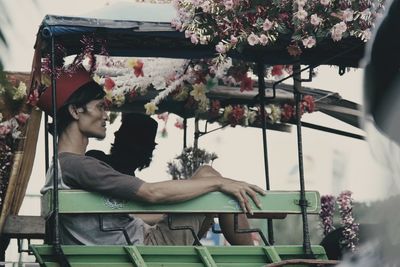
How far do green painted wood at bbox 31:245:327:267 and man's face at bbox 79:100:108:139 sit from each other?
93 cm

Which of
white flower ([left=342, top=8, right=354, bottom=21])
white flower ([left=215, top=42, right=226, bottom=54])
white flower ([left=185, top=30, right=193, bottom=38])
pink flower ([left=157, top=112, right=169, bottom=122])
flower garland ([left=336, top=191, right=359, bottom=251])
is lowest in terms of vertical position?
flower garland ([left=336, top=191, right=359, bottom=251])

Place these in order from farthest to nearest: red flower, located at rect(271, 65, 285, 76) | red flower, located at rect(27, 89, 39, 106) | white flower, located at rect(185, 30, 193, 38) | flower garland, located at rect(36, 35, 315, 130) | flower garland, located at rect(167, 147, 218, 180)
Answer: flower garland, located at rect(167, 147, 218, 180), flower garland, located at rect(36, 35, 315, 130), red flower, located at rect(271, 65, 285, 76), red flower, located at rect(27, 89, 39, 106), white flower, located at rect(185, 30, 193, 38)

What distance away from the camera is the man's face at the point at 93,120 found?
5.44 m

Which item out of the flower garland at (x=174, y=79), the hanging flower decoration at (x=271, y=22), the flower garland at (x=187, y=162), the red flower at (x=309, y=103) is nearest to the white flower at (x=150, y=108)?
the flower garland at (x=174, y=79)

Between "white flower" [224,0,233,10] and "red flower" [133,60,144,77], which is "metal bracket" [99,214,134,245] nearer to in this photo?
"white flower" [224,0,233,10]

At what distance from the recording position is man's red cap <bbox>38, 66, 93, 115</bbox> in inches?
210

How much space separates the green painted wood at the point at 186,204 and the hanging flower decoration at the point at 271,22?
0.76m

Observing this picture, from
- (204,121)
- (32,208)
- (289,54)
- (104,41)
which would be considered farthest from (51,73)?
(32,208)

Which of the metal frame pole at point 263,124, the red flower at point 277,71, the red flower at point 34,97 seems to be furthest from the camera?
the red flower at point 277,71

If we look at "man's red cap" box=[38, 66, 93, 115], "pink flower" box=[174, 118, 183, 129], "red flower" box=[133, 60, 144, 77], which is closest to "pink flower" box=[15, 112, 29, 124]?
"red flower" box=[133, 60, 144, 77]

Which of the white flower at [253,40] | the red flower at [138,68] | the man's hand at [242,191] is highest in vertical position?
the red flower at [138,68]

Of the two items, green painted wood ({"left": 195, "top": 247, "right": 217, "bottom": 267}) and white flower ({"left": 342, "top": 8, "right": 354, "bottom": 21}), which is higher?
white flower ({"left": 342, "top": 8, "right": 354, "bottom": 21})

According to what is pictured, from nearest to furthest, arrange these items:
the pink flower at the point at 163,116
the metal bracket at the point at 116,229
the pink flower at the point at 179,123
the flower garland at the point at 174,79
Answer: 1. the metal bracket at the point at 116,229
2. the flower garland at the point at 174,79
3. the pink flower at the point at 163,116
4. the pink flower at the point at 179,123

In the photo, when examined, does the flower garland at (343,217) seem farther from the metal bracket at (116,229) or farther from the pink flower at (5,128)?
the pink flower at (5,128)
